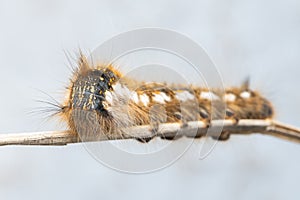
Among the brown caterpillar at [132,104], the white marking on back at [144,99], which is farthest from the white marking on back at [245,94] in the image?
the white marking on back at [144,99]

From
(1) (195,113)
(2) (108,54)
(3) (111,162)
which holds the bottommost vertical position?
(3) (111,162)

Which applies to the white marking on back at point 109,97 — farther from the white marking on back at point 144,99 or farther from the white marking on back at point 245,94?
the white marking on back at point 245,94

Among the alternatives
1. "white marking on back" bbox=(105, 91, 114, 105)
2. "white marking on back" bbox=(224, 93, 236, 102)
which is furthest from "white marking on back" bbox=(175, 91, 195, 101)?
"white marking on back" bbox=(105, 91, 114, 105)

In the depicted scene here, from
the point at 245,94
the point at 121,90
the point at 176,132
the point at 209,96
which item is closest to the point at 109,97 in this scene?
the point at 121,90

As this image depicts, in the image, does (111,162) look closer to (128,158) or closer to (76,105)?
(128,158)

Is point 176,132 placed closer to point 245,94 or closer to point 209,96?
point 209,96

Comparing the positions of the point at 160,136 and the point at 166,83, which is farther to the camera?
the point at 166,83

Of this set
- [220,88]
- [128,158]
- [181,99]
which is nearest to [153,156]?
[128,158]
